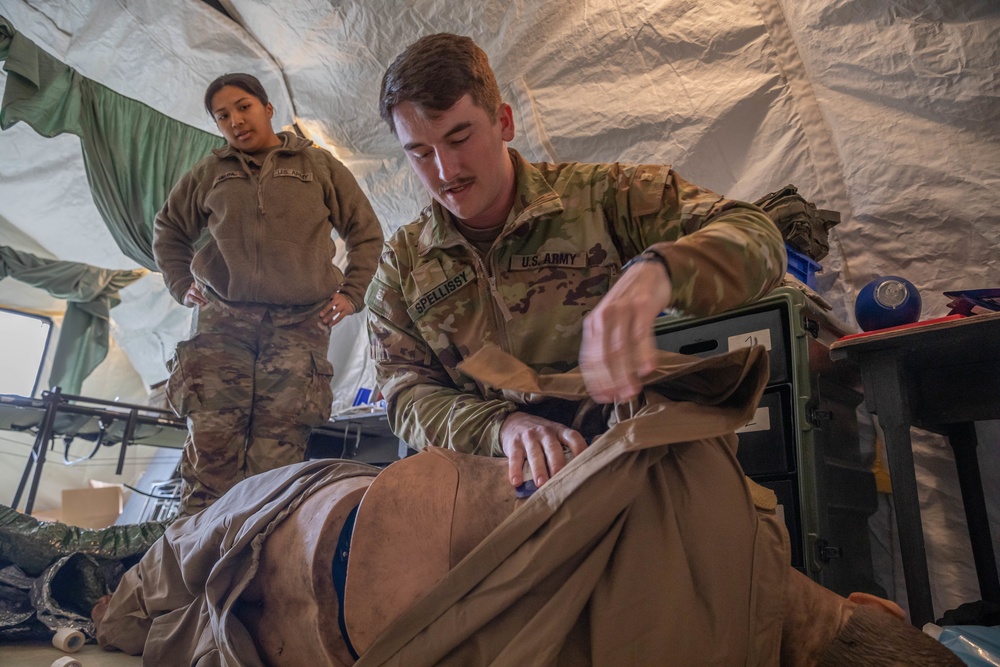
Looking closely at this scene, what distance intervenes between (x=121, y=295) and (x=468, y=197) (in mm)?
4708

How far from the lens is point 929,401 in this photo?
1729 millimetres

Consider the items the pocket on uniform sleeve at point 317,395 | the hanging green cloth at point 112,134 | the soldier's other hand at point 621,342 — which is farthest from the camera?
the hanging green cloth at point 112,134

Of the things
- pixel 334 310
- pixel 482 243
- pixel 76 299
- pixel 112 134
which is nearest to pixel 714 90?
pixel 482 243

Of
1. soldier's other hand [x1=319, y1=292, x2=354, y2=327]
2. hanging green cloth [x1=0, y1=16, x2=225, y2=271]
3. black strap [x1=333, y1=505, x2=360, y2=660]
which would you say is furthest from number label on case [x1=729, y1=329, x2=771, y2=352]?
hanging green cloth [x1=0, y1=16, x2=225, y2=271]

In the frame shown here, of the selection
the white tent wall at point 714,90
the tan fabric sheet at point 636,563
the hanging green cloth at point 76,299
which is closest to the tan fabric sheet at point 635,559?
the tan fabric sheet at point 636,563

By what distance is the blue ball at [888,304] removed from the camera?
5.41 feet

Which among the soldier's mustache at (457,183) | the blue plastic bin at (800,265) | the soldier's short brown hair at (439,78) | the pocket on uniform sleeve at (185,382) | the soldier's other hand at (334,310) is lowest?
the pocket on uniform sleeve at (185,382)

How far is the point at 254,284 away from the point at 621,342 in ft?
5.80

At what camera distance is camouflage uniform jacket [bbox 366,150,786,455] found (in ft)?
4.10

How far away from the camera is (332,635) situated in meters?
0.89

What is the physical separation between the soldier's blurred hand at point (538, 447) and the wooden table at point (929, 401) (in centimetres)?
91

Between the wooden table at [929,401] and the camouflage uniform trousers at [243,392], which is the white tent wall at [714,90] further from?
the camouflage uniform trousers at [243,392]

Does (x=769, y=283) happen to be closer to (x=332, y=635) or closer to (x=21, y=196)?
(x=332, y=635)

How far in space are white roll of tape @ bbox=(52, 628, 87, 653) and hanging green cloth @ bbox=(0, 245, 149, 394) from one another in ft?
12.4
